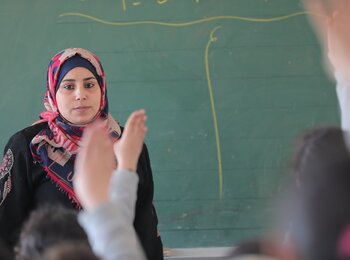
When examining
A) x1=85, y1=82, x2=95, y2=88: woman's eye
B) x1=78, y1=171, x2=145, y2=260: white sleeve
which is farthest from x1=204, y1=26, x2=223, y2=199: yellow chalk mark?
x1=78, y1=171, x2=145, y2=260: white sleeve

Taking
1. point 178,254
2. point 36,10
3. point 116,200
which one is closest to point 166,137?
point 178,254

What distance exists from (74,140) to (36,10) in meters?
0.72

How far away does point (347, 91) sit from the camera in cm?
153

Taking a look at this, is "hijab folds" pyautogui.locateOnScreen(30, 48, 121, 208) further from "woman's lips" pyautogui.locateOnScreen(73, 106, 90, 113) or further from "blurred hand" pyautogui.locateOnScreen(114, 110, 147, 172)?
"blurred hand" pyautogui.locateOnScreen(114, 110, 147, 172)

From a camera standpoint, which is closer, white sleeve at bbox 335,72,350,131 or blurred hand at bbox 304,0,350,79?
blurred hand at bbox 304,0,350,79

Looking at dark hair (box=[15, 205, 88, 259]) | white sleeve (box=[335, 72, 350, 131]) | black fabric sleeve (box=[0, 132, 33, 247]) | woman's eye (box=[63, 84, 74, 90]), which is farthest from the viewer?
Answer: woman's eye (box=[63, 84, 74, 90])

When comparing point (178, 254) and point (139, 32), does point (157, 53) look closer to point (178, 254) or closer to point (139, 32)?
point (139, 32)

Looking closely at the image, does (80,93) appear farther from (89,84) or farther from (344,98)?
(344,98)

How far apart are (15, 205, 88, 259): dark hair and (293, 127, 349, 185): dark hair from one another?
429 millimetres

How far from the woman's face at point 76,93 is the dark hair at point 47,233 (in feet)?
2.83

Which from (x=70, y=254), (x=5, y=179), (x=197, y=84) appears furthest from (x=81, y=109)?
(x=70, y=254)

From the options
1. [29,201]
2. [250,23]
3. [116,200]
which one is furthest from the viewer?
[250,23]

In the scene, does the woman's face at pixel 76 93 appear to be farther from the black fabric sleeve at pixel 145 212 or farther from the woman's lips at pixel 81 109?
the black fabric sleeve at pixel 145 212

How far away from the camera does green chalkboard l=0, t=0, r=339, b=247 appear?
2594 millimetres
